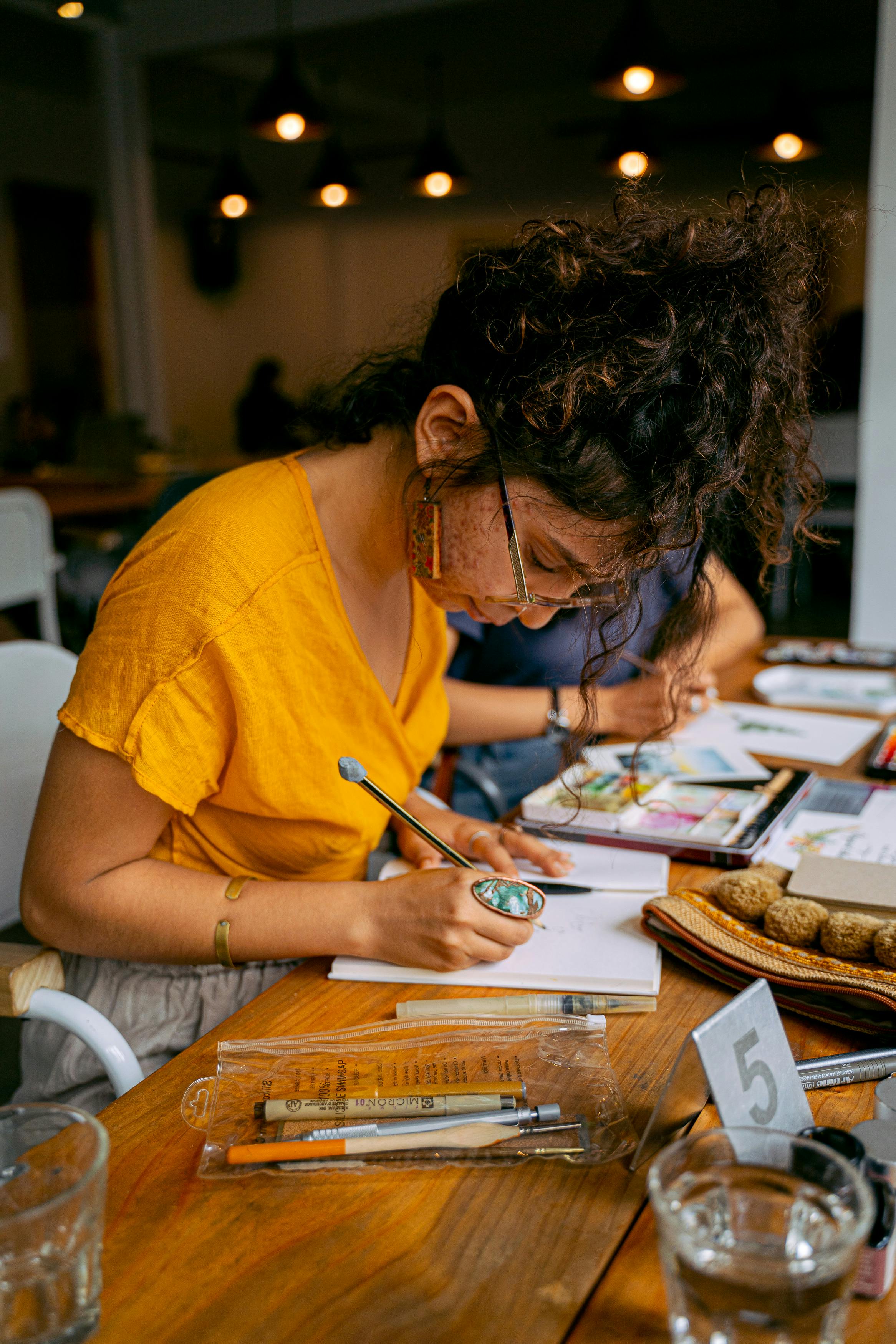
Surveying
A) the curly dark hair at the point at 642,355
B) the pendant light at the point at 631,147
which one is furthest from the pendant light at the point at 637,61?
the curly dark hair at the point at 642,355

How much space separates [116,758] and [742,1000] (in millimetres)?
601

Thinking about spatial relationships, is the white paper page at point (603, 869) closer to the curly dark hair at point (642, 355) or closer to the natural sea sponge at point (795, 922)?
the natural sea sponge at point (795, 922)

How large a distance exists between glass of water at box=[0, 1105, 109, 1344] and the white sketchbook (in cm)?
38

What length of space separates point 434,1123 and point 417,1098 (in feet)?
0.09

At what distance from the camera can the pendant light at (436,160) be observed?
5.60 meters

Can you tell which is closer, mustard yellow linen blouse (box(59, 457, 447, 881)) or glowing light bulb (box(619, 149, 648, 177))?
mustard yellow linen blouse (box(59, 457, 447, 881))

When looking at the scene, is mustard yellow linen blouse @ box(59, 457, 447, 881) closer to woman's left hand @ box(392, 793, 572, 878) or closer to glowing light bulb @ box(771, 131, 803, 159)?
woman's left hand @ box(392, 793, 572, 878)

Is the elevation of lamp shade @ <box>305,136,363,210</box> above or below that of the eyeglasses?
above

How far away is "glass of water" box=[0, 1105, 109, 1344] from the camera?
563 millimetres

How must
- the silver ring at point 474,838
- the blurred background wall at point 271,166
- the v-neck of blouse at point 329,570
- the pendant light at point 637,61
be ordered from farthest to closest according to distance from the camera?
1. the blurred background wall at point 271,166
2. the pendant light at point 637,61
3. the silver ring at point 474,838
4. the v-neck of blouse at point 329,570

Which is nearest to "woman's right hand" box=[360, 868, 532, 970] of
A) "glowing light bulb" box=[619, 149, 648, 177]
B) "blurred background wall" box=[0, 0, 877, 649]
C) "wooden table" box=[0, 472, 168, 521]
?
"blurred background wall" box=[0, 0, 877, 649]

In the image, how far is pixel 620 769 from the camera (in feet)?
4.85

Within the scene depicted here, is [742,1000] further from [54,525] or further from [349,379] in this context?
[54,525]

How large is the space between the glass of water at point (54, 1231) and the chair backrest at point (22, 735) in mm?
725
